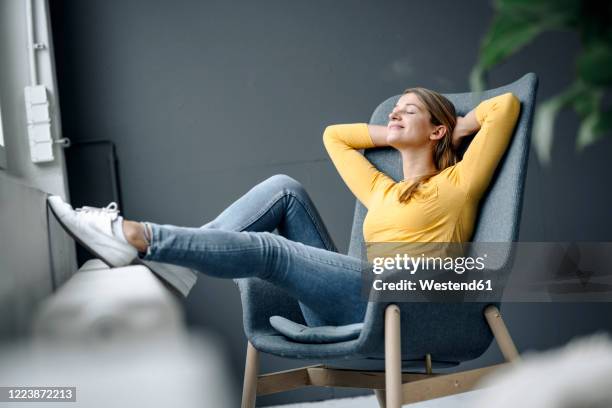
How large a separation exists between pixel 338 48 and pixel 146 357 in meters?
2.20

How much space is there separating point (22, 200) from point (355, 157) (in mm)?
1065

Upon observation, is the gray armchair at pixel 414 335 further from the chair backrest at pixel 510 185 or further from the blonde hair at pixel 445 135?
the blonde hair at pixel 445 135

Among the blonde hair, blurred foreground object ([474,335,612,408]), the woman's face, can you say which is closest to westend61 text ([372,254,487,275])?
the blonde hair

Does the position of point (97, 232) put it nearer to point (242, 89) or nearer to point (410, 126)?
point (410, 126)

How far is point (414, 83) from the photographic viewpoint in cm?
363

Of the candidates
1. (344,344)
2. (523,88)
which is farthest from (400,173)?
(344,344)

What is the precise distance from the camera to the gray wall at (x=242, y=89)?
11.4 ft

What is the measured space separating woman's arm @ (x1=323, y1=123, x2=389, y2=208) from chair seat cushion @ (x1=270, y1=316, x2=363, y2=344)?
1.80ft

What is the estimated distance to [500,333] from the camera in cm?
202

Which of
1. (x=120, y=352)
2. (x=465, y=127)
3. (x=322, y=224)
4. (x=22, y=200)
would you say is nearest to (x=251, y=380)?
(x=322, y=224)

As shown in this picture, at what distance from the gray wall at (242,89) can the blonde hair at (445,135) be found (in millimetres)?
1108

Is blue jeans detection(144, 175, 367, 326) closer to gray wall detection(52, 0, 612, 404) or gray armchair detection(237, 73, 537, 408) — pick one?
gray armchair detection(237, 73, 537, 408)

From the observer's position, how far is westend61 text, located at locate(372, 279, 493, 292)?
185cm

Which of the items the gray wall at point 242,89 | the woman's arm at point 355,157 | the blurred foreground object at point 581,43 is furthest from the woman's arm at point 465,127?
the blurred foreground object at point 581,43
